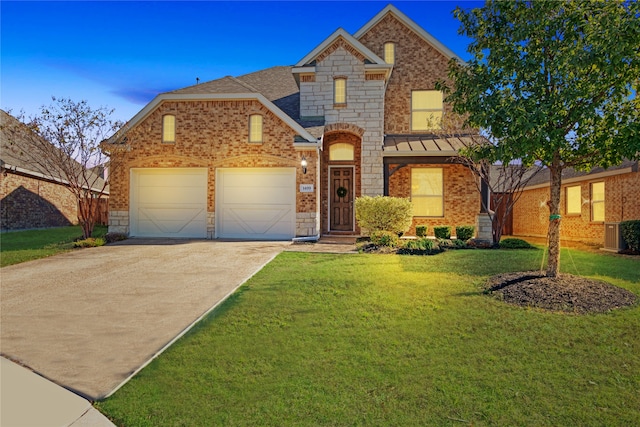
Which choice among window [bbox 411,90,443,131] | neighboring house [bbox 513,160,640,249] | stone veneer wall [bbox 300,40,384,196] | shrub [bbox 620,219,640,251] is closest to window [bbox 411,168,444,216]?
stone veneer wall [bbox 300,40,384,196]

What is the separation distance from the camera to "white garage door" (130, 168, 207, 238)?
1561 centimetres

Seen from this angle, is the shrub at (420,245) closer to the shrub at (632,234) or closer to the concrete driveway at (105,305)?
the concrete driveway at (105,305)

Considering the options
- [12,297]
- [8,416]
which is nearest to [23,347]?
[8,416]

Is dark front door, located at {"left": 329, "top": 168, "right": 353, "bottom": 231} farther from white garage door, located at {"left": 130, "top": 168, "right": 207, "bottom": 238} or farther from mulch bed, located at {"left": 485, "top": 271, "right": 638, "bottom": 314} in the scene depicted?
mulch bed, located at {"left": 485, "top": 271, "right": 638, "bottom": 314}

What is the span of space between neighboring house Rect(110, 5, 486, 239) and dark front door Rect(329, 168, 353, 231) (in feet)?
0.13

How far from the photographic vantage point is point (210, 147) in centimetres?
1542

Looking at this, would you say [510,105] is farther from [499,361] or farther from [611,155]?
[499,361]

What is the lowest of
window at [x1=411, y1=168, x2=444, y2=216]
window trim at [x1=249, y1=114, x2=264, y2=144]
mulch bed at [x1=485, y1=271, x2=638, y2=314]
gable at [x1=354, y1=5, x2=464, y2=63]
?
mulch bed at [x1=485, y1=271, x2=638, y2=314]

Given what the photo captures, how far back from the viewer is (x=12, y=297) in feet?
23.9

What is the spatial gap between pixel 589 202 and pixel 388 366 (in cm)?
1659

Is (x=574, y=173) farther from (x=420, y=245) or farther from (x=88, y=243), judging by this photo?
(x=88, y=243)

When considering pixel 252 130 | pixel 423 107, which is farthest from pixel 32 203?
pixel 423 107

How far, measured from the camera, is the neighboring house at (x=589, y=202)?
1437 centimetres

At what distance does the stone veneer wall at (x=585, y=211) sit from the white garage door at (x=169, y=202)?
44.5 feet
